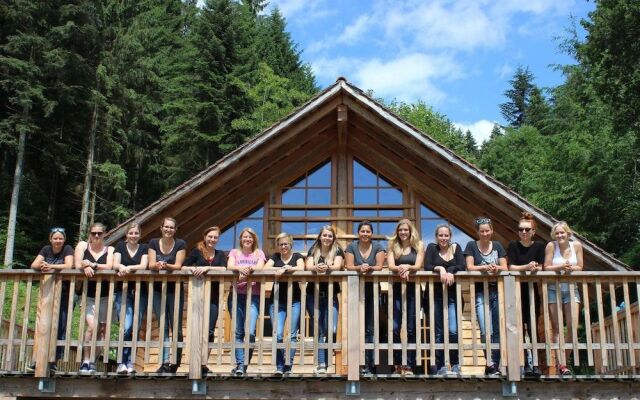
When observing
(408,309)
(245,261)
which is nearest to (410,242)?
(408,309)

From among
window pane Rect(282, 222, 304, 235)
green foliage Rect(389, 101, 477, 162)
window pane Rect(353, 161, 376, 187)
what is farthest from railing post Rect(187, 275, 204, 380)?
green foliage Rect(389, 101, 477, 162)

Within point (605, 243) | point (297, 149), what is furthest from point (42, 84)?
point (605, 243)

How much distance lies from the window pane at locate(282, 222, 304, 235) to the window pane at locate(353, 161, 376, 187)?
1.20 meters

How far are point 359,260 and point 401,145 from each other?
398cm

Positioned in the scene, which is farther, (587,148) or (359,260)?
(587,148)

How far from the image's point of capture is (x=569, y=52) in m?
29.1

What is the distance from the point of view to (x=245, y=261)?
7.99 meters

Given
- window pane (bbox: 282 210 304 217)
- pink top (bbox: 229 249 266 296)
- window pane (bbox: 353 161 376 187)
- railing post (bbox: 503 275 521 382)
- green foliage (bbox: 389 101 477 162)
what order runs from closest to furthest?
railing post (bbox: 503 275 521 382)
pink top (bbox: 229 249 266 296)
window pane (bbox: 282 210 304 217)
window pane (bbox: 353 161 376 187)
green foliage (bbox: 389 101 477 162)

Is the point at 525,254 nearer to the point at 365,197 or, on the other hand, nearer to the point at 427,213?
the point at 427,213

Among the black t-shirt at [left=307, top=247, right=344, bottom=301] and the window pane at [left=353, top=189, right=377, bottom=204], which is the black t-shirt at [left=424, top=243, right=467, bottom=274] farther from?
the window pane at [left=353, top=189, right=377, bottom=204]

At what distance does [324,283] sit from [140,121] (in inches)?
1100

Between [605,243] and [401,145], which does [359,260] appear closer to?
[401,145]

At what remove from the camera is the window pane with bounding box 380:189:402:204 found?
1183 centimetres

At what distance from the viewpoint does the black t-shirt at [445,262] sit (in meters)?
7.71
